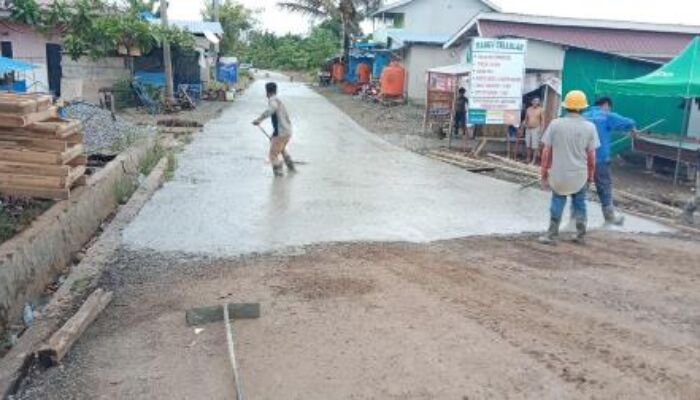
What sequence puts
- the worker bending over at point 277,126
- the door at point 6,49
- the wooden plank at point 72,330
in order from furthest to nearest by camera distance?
1. the door at point 6,49
2. the worker bending over at point 277,126
3. the wooden plank at point 72,330

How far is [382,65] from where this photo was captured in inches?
1446

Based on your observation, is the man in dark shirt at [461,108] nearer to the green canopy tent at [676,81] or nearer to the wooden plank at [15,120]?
the green canopy tent at [676,81]

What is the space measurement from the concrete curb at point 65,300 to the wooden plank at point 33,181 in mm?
734

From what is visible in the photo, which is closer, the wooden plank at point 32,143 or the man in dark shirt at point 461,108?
the wooden plank at point 32,143

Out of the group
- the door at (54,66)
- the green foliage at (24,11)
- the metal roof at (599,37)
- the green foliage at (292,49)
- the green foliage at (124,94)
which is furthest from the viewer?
the green foliage at (292,49)

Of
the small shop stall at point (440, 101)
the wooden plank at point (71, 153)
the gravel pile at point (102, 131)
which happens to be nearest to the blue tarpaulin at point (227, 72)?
the small shop stall at point (440, 101)

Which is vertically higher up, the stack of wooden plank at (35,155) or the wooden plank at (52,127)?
the wooden plank at (52,127)

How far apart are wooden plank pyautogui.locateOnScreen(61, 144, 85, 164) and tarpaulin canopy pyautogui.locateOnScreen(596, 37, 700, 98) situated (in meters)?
10.1

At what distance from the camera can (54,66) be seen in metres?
23.2

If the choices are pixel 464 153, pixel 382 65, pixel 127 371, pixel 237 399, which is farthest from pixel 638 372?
pixel 382 65

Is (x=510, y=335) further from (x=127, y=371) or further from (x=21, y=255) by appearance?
(x=21, y=255)

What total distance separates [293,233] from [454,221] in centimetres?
224

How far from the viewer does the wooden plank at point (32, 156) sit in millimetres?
6691

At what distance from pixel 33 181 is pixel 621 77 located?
14.6 meters
